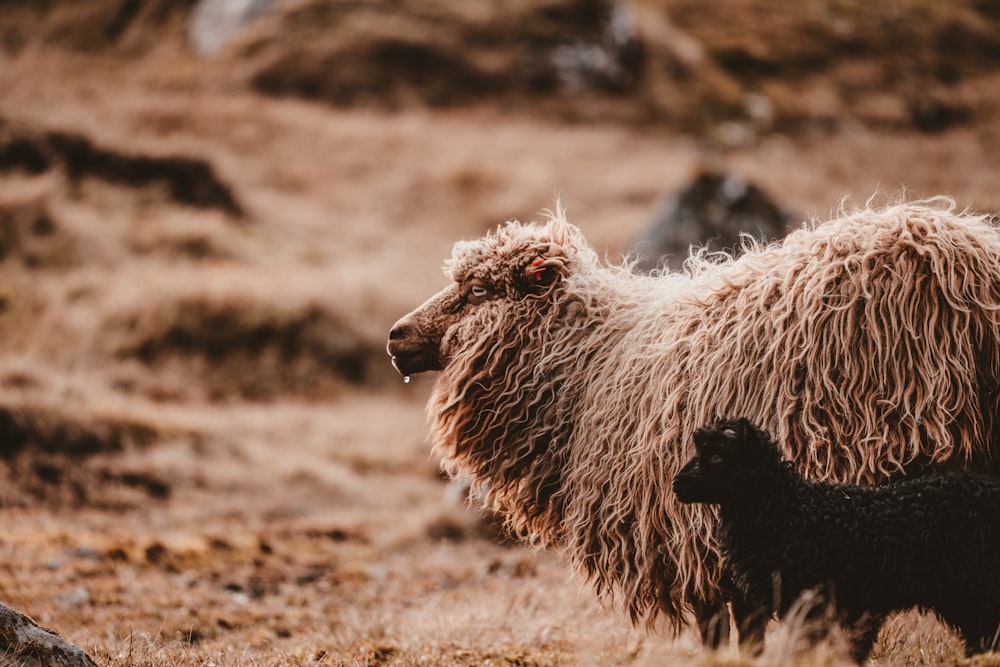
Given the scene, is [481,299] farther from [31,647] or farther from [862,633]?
[31,647]

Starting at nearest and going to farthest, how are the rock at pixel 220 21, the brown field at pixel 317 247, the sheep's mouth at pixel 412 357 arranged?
1. the sheep's mouth at pixel 412 357
2. the brown field at pixel 317 247
3. the rock at pixel 220 21

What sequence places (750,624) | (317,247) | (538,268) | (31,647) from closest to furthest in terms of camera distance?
(31,647) < (750,624) < (538,268) < (317,247)

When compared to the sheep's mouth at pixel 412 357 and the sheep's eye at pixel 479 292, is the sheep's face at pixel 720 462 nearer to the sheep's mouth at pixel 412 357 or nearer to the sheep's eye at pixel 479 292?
the sheep's eye at pixel 479 292

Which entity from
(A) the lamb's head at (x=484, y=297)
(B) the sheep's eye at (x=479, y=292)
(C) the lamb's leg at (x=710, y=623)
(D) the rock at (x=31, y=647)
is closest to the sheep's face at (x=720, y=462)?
(C) the lamb's leg at (x=710, y=623)

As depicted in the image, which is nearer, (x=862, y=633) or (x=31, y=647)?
(x=862, y=633)

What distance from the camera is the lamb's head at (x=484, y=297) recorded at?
6227 millimetres

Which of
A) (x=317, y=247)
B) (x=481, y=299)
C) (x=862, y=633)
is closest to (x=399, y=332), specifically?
(x=481, y=299)

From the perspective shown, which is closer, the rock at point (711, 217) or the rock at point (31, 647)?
the rock at point (31, 647)

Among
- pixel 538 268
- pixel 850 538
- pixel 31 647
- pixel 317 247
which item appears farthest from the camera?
pixel 317 247

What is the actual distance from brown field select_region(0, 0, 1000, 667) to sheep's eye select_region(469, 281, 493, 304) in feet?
6.60

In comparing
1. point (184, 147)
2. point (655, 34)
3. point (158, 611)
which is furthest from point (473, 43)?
point (158, 611)

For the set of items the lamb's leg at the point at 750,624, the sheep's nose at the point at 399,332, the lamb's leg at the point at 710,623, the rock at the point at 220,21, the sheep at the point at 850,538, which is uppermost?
the rock at the point at 220,21

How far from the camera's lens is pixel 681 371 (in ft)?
17.8

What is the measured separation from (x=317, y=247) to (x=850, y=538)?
65.6 feet
